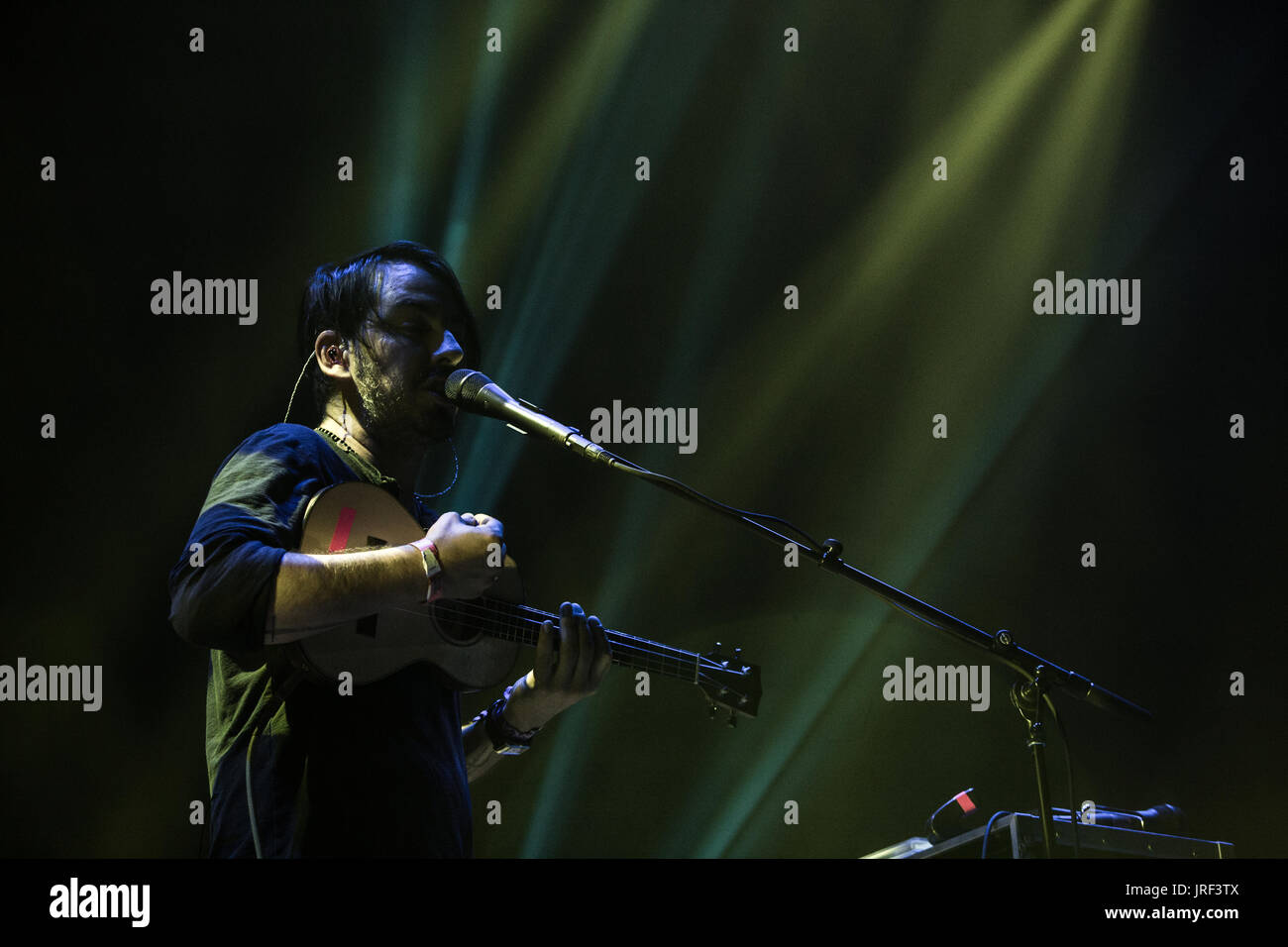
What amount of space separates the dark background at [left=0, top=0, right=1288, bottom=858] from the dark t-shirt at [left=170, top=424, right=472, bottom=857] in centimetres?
96

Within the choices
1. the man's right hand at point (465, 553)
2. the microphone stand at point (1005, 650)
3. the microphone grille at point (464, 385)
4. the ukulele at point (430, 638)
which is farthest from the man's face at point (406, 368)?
the microphone stand at point (1005, 650)

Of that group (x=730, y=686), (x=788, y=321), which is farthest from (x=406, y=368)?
(x=788, y=321)

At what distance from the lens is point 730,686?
249 cm

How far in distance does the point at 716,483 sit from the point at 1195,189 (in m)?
1.71

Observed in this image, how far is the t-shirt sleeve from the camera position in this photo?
175cm

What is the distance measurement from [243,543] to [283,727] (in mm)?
329

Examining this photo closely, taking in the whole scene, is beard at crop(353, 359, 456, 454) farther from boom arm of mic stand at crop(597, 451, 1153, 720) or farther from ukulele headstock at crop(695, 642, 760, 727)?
ukulele headstock at crop(695, 642, 760, 727)

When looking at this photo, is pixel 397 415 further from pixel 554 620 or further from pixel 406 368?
pixel 554 620

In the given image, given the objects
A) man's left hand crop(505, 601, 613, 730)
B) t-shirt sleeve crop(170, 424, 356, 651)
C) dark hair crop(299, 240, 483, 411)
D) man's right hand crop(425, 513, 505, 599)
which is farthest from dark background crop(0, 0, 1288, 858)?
man's right hand crop(425, 513, 505, 599)

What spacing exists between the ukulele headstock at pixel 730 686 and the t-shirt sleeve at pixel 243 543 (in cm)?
95

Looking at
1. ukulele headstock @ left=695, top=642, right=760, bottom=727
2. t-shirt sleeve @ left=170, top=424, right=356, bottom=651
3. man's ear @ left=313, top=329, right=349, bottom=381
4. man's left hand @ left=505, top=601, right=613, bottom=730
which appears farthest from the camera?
ukulele headstock @ left=695, top=642, right=760, bottom=727

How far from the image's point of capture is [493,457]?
10.1 feet
